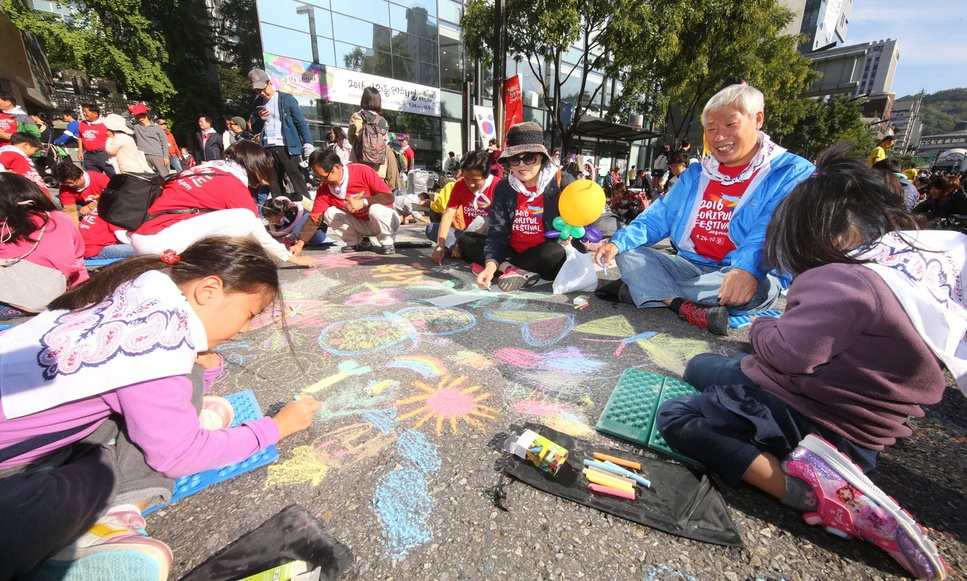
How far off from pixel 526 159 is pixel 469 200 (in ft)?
3.92

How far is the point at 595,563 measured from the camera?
111 centimetres

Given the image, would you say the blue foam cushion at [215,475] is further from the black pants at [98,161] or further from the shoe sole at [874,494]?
the black pants at [98,161]

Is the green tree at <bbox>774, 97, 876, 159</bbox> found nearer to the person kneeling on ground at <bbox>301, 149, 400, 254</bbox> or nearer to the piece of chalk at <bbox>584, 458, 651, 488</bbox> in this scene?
the person kneeling on ground at <bbox>301, 149, 400, 254</bbox>

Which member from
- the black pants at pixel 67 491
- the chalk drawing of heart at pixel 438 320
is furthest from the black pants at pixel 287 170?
the black pants at pixel 67 491

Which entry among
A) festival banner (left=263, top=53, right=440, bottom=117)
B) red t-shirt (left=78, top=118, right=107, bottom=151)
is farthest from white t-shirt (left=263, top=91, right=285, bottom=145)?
festival banner (left=263, top=53, right=440, bottom=117)

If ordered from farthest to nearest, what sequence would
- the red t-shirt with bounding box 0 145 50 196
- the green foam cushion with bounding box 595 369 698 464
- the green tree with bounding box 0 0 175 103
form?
the green tree with bounding box 0 0 175 103 < the red t-shirt with bounding box 0 145 50 196 < the green foam cushion with bounding box 595 369 698 464

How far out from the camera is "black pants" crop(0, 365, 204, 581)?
2.85 ft

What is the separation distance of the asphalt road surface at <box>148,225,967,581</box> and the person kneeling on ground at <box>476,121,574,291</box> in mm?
782

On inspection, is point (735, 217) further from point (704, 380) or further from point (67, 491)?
point (67, 491)

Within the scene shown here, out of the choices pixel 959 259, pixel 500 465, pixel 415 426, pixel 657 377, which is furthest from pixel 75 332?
pixel 959 259

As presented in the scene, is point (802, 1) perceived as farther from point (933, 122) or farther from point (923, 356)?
point (933, 122)

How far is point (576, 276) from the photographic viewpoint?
3.27 metres

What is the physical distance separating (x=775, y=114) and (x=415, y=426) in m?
26.8

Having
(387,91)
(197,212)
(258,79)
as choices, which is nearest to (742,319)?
(197,212)
